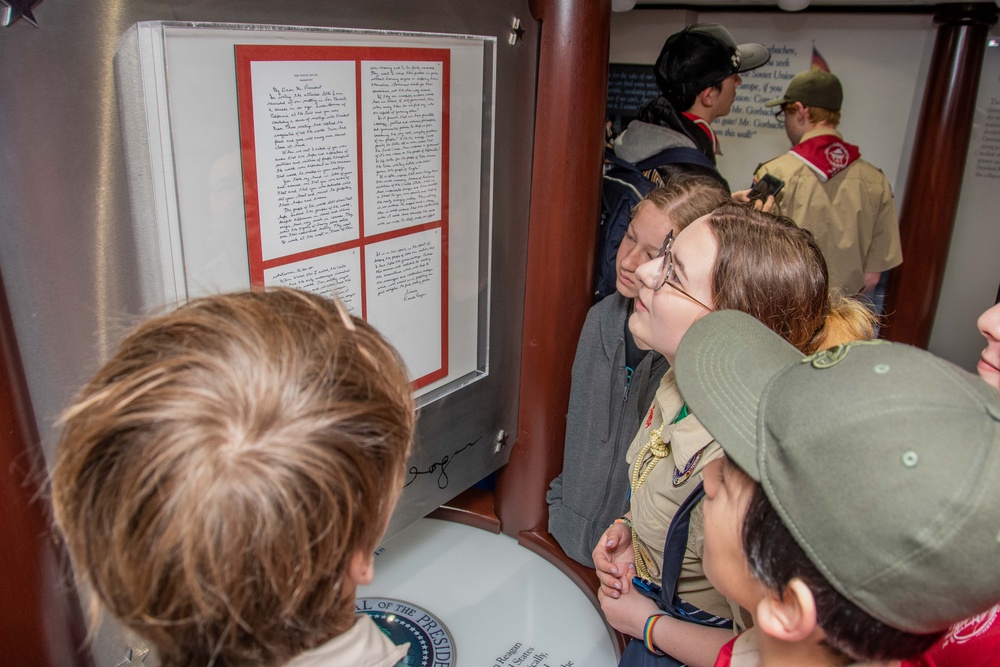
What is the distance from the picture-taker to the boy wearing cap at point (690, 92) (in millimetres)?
1734

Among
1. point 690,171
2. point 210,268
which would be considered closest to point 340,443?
point 210,268

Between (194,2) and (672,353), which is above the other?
(194,2)

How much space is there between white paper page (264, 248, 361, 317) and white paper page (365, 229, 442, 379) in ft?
0.07

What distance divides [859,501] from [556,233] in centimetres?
78

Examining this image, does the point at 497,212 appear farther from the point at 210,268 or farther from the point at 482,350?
the point at 210,268

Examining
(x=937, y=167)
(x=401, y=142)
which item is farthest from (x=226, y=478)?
(x=937, y=167)

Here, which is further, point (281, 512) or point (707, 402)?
point (707, 402)

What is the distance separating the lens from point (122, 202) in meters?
0.71

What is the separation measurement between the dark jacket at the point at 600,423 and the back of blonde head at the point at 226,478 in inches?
30.7

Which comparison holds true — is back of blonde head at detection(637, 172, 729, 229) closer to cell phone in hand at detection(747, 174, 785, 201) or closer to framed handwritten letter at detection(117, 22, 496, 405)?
framed handwritten letter at detection(117, 22, 496, 405)

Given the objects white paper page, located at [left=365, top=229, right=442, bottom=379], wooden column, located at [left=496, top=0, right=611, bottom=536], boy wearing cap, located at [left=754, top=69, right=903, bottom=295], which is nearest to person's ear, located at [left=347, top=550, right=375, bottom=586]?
white paper page, located at [left=365, top=229, right=442, bottom=379]

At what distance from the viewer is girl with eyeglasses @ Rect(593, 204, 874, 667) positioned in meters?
0.90

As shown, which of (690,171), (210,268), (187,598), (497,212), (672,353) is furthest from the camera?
(690,171)

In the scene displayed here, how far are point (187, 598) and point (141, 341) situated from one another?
0.54ft
